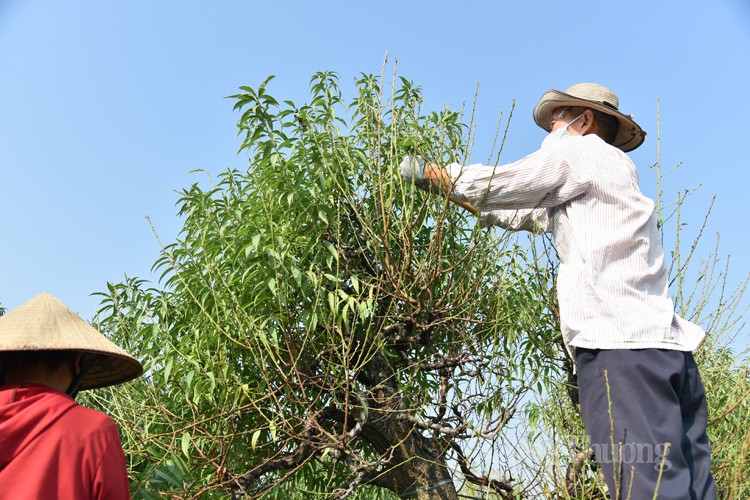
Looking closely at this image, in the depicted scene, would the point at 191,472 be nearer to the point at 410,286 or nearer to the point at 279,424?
the point at 279,424

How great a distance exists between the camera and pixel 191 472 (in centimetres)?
338

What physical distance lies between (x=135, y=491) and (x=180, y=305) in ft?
3.20

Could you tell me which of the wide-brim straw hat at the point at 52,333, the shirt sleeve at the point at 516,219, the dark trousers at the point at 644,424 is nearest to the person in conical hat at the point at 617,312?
the dark trousers at the point at 644,424

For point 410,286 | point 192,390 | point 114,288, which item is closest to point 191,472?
point 192,390

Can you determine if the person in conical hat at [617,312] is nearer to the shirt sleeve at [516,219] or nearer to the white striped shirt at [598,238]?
the white striped shirt at [598,238]

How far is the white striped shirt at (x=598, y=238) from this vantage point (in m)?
2.31

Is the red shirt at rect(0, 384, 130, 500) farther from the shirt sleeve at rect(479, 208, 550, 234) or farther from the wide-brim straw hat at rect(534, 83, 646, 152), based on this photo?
the wide-brim straw hat at rect(534, 83, 646, 152)

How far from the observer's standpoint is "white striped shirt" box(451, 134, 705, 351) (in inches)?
90.9

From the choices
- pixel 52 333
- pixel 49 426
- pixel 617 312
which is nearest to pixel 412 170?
pixel 617 312

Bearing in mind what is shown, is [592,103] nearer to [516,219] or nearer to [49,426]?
[516,219]

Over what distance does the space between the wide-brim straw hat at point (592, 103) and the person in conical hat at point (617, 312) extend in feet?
0.04

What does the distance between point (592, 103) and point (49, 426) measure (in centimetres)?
208

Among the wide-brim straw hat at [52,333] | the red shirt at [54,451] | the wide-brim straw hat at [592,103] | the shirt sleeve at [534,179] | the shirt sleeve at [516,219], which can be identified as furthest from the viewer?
the shirt sleeve at [516,219]

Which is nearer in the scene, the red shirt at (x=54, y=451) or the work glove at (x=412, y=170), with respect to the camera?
the red shirt at (x=54, y=451)
